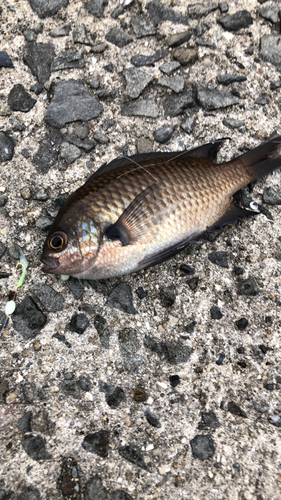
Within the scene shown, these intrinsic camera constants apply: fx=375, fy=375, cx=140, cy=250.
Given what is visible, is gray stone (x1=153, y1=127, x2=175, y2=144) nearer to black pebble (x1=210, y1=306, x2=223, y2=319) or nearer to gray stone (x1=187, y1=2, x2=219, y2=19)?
gray stone (x1=187, y1=2, x2=219, y2=19)

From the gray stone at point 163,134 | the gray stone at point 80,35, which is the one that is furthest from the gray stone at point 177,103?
the gray stone at point 80,35

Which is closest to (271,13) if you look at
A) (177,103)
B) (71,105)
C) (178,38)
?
(178,38)

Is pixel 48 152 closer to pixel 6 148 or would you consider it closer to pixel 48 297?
pixel 6 148

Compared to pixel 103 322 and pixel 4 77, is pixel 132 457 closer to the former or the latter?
pixel 103 322

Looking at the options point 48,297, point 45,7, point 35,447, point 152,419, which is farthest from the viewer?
point 45,7

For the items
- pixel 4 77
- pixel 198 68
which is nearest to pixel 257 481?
pixel 198 68

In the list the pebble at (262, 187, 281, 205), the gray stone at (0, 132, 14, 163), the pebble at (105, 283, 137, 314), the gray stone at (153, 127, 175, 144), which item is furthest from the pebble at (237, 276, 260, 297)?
the gray stone at (0, 132, 14, 163)
